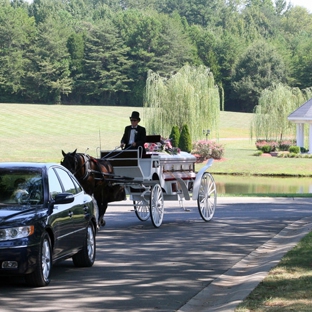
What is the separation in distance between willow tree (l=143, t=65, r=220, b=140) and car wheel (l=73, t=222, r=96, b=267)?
51625mm

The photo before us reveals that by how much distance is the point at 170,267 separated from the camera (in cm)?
1176

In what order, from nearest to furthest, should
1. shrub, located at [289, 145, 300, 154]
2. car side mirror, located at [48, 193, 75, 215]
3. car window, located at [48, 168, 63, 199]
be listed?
1. car side mirror, located at [48, 193, 75, 215]
2. car window, located at [48, 168, 63, 199]
3. shrub, located at [289, 145, 300, 154]

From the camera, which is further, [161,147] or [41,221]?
[161,147]

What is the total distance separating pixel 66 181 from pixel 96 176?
523 cm

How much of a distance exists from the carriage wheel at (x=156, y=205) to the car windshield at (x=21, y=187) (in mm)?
6230

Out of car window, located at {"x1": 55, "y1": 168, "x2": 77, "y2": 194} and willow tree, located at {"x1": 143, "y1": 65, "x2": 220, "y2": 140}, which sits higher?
willow tree, located at {"x1": 143, "y1": 65, "x2": 220, "y2": 140}

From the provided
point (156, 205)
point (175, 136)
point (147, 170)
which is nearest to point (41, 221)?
point (156, 205)

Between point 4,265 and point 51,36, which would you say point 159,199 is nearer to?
point 4,265

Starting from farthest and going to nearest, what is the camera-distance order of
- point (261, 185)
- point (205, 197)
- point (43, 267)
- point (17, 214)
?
point (261, 185)
point (205, 197)
point (43, 267)
point (17, 214)

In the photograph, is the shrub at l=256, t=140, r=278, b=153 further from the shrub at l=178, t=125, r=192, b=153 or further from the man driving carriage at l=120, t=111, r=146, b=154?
the man driving carriage at l=120, t=111, r=146, b=154

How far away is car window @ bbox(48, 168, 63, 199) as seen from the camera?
10.4 meters

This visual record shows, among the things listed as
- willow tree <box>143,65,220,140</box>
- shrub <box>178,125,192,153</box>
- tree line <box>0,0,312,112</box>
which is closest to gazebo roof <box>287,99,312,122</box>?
willow tree <box>143,65,220,140</box>

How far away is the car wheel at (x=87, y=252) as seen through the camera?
37.4 feet

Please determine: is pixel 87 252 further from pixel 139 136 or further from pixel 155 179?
pixel 139 136
